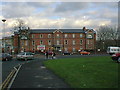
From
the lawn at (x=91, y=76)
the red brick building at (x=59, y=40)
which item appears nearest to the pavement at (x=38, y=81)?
the lawn at (x=91, y=76)

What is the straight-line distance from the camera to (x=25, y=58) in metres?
41.4

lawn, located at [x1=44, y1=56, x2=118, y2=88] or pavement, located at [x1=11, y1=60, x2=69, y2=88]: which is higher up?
lawn, located at [x1=44, y1=56, x2=118, y2=88]

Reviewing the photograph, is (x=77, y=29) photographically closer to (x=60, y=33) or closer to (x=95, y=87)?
(x=60, y=33)

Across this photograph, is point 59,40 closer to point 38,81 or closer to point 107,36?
point 107,36

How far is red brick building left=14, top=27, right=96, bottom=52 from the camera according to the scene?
302 feet

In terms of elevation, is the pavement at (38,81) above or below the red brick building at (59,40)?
below

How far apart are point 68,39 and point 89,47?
9474 mm

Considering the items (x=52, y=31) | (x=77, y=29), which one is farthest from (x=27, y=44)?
(x=77, y=29)

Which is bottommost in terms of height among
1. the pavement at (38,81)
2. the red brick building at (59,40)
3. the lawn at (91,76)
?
the pavement at (38,81)

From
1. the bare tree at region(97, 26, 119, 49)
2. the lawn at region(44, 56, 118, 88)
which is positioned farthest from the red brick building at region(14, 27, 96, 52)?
the lawn at region(44, 56, 118, 88)

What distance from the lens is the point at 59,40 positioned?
92875 millimetres

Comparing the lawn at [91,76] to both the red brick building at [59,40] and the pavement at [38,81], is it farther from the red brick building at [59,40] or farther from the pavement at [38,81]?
the red brick building at [59,40]

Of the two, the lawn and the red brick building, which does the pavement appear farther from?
the red brick building

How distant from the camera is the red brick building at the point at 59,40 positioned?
92000mm
